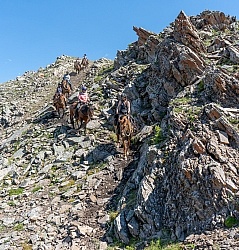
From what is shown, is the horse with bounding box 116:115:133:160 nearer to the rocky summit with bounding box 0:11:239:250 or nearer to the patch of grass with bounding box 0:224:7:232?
Result: the rocky summit with bounding box 0:11:239:250

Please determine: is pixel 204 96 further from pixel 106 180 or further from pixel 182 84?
pixel 106 180

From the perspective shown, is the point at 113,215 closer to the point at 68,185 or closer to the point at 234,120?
the point at 68,185

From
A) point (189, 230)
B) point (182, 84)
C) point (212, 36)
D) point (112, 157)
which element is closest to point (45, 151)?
point (112, 157)

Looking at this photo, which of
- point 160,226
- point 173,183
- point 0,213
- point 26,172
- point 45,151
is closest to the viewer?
point 160,226

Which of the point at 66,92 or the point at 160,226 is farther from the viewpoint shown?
the point at 66,92

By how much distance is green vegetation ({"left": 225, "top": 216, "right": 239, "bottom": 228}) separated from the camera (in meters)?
6.99

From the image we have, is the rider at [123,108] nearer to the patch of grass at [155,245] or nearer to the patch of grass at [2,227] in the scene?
the patch of grass at [2,227]

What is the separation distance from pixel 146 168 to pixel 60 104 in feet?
41.6

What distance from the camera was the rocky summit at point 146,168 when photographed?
8.02 metres

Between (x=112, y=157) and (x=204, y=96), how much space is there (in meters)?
Result: 5.18

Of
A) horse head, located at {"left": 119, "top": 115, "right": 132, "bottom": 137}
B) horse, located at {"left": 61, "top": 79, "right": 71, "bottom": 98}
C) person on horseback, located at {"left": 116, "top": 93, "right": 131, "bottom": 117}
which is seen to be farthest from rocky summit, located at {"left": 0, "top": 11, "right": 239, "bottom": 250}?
horse, located at {"left": 61, "top": 79, "right": 71, "bottom": 98}

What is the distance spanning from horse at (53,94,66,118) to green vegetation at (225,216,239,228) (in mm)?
16379

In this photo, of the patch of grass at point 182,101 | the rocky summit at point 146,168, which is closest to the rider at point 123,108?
the rocky summit at point 146,168

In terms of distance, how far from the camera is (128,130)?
46.8ft
